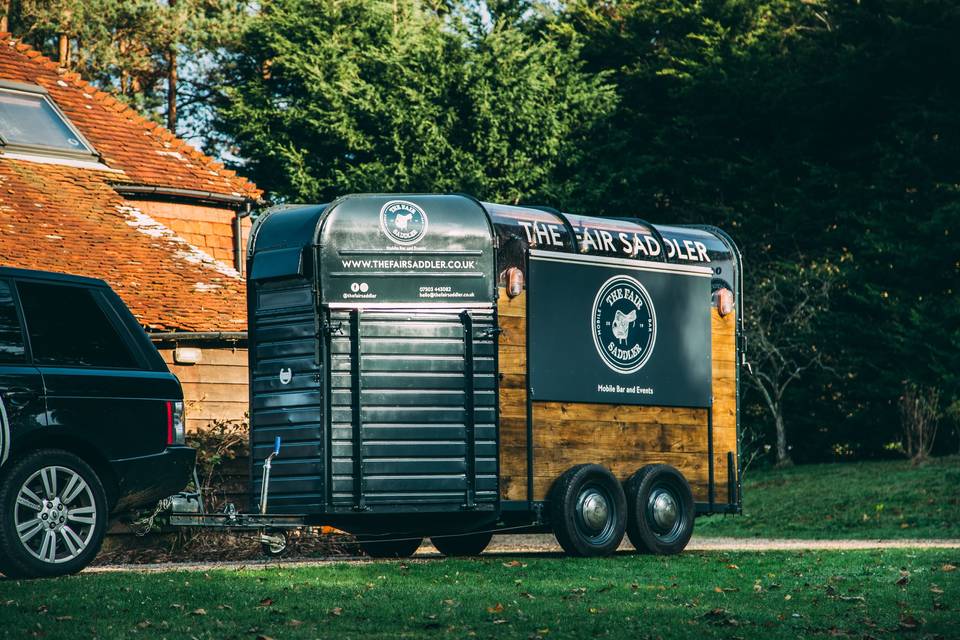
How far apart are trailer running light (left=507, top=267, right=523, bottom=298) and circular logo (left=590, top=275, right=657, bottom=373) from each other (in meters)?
0.97

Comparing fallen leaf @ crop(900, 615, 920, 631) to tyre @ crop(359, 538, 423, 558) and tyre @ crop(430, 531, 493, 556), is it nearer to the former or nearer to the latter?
Answer: tyre @ crop(359, 538, 423, 558)

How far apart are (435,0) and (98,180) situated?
2238 cm

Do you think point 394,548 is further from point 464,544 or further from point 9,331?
point 9,331

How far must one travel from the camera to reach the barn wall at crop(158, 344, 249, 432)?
1791cm

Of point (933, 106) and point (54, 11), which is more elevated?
point (54, 11)

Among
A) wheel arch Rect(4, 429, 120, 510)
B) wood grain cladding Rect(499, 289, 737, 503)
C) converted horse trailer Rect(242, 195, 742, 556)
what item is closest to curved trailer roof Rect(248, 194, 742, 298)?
converted horse trailer Rect(242, 195, 742, 556)

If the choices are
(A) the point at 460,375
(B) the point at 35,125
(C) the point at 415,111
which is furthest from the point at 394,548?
(C) the point at 415,111

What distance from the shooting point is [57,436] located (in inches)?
405

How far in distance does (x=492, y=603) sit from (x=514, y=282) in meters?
4.72

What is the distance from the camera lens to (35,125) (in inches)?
870

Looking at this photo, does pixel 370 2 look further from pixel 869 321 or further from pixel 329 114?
pixel 869 321

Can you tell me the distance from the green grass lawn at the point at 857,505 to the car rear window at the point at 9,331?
45.5 ft

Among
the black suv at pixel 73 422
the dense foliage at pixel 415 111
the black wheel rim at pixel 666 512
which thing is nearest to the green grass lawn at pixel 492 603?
the black suv at pixel 73 422

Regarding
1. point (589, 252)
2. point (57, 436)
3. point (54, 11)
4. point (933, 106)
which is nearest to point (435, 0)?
point (54, 11)
